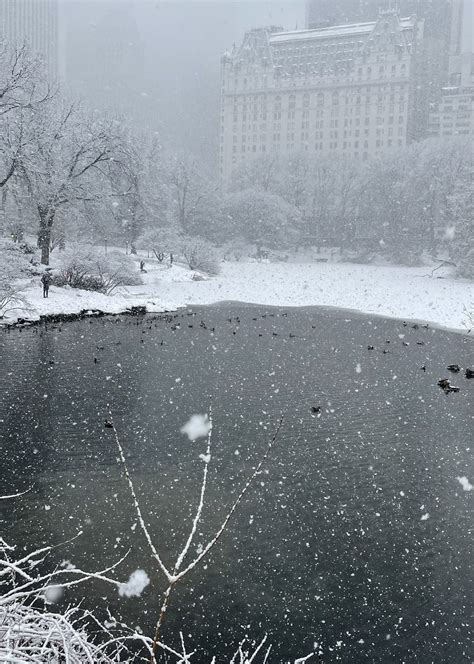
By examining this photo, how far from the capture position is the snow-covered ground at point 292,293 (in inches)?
1158

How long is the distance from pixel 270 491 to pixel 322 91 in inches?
6096

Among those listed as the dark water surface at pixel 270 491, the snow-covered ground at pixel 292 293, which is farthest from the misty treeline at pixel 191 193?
the dark water surface at pixel 270 491

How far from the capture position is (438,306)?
34.8 meters

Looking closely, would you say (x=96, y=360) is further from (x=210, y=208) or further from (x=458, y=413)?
(x=210, y=208)

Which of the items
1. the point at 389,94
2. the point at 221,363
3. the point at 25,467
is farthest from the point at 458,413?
the point at 389,94

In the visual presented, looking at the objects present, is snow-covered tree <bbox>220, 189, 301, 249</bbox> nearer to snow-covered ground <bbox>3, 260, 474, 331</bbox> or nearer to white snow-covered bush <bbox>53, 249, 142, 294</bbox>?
snow-covered ground <bbox>3, 260, 474, 331</bbox>

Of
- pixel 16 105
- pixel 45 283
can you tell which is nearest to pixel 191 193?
pixel 16 105

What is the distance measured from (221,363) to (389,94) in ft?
463

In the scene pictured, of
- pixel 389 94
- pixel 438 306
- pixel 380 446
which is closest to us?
pixel 380 446

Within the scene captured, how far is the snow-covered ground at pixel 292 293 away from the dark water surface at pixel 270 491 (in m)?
10.5

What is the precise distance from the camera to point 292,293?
137 ft

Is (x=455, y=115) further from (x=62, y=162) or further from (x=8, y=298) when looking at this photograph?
(x=8, y=298)

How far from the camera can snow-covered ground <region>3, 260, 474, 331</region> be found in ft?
96.5

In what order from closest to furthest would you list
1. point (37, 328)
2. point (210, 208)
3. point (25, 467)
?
point (25, 467), point (37, 328), point (210, 208)
